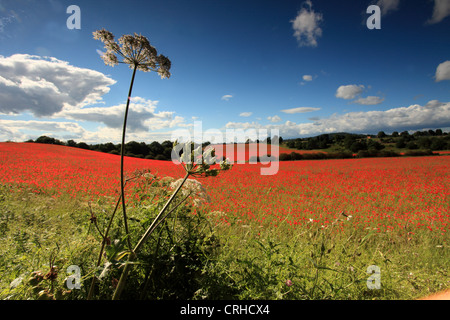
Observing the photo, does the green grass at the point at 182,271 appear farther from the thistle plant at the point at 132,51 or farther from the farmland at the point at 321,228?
the thistle plant at the point at 132,51

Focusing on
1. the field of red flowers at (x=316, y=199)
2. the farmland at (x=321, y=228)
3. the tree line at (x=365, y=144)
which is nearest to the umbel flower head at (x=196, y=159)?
the farmland at (x=321, y=228)

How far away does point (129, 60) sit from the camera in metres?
1.62

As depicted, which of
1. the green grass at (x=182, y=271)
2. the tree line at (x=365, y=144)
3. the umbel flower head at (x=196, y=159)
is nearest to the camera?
the umbel flower head at (x=196, y=159)

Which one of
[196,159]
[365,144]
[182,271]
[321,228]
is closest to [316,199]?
[321,228]

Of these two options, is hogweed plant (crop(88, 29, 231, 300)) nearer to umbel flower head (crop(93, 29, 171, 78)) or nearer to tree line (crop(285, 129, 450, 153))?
umbel flower head (crop(93, 29, 171, 78))

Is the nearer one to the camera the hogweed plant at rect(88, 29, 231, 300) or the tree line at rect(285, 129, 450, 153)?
the hogweed plant at rect(88, 29, 231, 300)

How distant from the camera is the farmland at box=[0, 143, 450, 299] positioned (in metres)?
2.19

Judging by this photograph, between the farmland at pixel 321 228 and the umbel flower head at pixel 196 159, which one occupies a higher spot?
the umbel flower head at pixel 196 159

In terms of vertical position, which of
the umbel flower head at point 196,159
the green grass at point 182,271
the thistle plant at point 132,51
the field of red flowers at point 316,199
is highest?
the thistle plant at point 132,51

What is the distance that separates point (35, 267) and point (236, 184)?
795 centimetres

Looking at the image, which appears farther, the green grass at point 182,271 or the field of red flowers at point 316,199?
the field of red flowers at point 316,199

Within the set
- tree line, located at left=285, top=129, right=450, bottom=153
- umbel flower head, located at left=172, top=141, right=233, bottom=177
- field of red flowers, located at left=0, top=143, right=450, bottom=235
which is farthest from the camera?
tree line, located at left=285, top=129, right=450, bottom=153

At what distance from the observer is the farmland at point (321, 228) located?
2.19 metres

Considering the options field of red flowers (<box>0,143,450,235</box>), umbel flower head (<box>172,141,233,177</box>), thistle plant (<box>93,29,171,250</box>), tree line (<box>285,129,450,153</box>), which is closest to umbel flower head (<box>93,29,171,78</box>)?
thistle plant (<box>93,29,171,250</box>)
